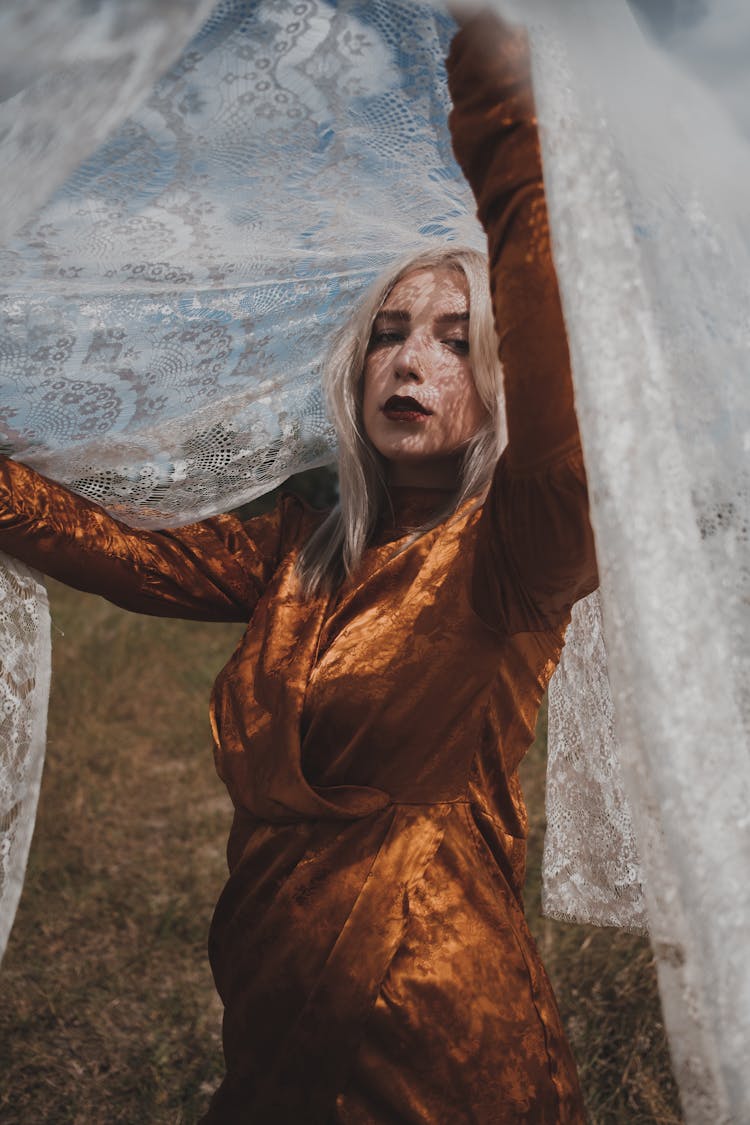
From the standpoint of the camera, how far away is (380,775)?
47.6 inches

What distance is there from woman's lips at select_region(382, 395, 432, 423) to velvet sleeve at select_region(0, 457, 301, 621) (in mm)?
310

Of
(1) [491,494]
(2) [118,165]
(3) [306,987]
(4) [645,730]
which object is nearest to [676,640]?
(4) [645,730]

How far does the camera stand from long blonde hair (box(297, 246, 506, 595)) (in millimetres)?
1332

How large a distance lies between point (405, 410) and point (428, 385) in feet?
0.15

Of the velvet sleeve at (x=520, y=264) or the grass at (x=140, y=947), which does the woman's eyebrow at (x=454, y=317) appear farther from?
the grass at (x=140, y=947)

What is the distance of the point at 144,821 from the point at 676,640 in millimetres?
4105

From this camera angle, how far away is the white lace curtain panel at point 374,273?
76 cm

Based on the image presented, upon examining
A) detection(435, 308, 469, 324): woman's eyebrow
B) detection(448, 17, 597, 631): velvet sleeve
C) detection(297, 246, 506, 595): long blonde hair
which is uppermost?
detection(448, 17, 597, 631): velvet sleeve

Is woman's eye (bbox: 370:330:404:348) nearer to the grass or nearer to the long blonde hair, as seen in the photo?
the long blonde hair

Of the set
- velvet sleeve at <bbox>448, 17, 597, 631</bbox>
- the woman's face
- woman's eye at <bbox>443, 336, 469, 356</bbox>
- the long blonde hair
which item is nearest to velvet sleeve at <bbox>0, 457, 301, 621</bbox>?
the long blonde hair

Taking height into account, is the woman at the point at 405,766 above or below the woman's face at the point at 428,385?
below

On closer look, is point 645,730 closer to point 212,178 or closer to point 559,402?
point 559,402

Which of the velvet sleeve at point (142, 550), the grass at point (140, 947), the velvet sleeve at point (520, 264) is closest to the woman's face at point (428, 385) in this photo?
the velvet sleeve at point (142, 550)

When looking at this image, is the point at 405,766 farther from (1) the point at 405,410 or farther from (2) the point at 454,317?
(2) the point at 454,317
